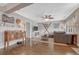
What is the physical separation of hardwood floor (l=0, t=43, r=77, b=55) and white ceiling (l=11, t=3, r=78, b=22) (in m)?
0.56

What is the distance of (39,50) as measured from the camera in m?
2.51

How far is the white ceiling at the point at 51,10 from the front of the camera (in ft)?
8.15

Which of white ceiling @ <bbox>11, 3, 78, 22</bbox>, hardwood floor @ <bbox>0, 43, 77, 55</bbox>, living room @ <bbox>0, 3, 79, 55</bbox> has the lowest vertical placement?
hardwood floor @ <bbox>0, 43, 77, 55</bbox>

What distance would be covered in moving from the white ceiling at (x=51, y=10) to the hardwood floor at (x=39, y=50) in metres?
0.56

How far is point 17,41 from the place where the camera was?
2594mm

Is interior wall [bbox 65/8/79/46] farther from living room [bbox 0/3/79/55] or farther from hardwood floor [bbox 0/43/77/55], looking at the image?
hardwood floor [bbox 0/43/77/55]

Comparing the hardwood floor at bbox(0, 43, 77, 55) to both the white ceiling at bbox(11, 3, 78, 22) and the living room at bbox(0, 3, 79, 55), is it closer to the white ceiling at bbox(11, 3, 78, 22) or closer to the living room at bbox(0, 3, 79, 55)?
the living room at bbox(0, 3, 79, 55)

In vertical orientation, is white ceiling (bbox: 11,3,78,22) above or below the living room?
above

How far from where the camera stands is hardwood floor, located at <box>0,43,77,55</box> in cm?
248

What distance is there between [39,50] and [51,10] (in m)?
0.78

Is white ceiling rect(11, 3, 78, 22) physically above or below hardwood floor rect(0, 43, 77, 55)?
above

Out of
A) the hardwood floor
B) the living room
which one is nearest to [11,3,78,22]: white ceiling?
the living room

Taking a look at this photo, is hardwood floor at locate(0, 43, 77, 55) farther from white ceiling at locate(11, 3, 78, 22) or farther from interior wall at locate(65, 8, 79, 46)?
white ceiling at locate(11, 3, 78, 22)
